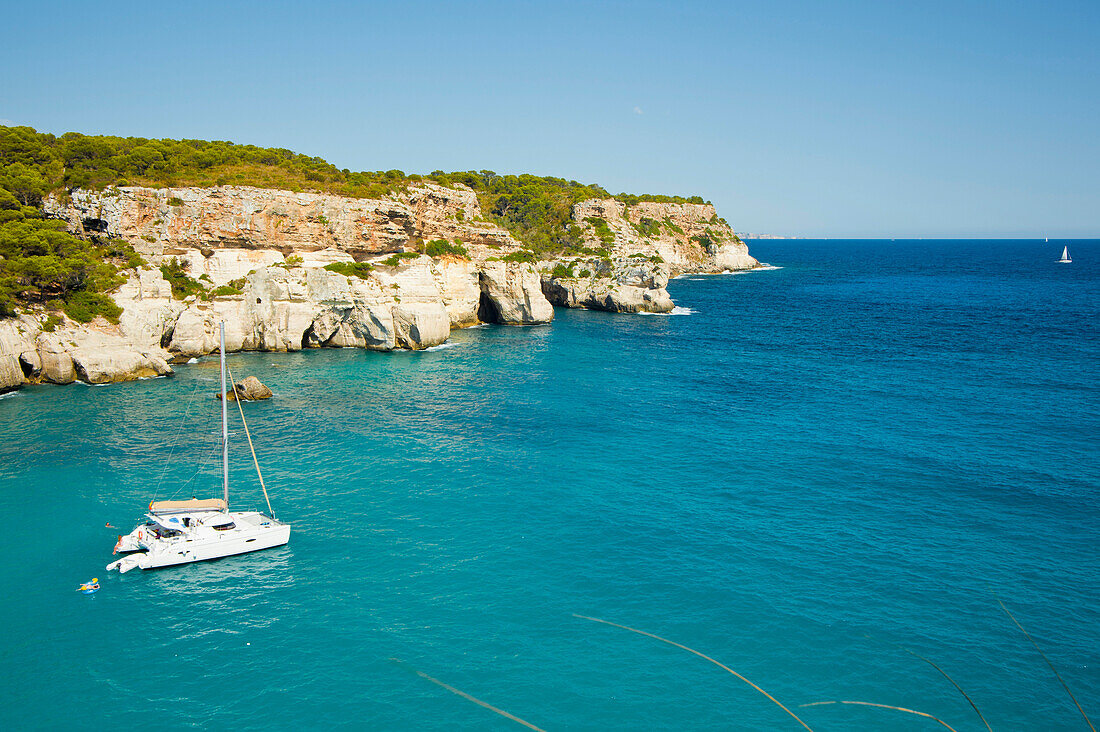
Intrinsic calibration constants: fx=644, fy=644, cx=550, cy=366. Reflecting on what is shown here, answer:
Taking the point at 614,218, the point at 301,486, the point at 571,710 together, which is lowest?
the point at 571,710

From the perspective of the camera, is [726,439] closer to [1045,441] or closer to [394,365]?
[1045,441]

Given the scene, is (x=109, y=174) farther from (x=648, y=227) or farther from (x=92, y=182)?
(x=648, y=227)

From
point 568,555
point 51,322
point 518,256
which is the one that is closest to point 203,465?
point 568,555

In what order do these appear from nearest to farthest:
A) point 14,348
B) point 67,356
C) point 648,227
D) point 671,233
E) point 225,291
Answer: point 14,348 < point 67,356 < point 225,291 < point 648,227 < point 671,233

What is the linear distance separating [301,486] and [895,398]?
40.0 meters

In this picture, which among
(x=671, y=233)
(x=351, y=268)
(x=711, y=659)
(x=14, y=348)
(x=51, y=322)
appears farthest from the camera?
(x=671, y=233)

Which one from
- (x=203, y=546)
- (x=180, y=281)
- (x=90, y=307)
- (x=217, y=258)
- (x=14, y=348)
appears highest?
(x=217, y=258)

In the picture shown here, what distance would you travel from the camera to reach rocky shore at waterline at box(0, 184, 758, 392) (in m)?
48.0

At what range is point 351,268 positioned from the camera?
63.0 m

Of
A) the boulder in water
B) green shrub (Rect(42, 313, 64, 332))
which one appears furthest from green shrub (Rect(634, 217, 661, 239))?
green shrub (Rect(42, 313, 64, 332))

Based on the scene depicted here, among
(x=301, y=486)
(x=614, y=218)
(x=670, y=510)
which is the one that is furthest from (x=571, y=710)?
(x=614, y=218)

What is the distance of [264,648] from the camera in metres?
19.3

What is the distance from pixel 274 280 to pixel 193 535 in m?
38.9

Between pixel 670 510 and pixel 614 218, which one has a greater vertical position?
pixel 614 218
